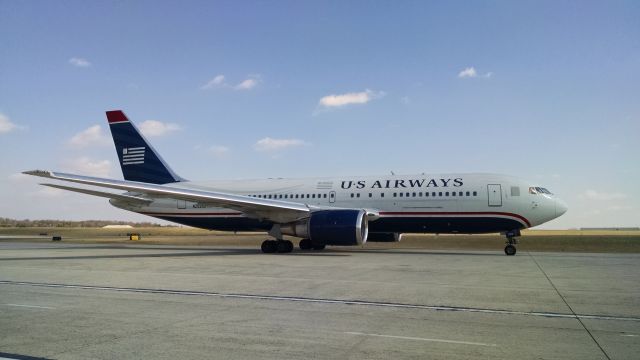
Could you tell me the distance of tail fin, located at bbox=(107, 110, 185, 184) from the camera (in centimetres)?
2745

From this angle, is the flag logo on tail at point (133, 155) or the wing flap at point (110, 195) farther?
the flag logo on tail at point (133, 155)

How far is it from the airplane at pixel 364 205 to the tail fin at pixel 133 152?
214cm

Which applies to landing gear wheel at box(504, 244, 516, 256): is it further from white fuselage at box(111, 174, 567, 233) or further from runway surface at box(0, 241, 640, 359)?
runway surface at box(0, 241, 640, 359)

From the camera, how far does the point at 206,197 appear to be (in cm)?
2005

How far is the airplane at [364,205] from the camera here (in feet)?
65.4

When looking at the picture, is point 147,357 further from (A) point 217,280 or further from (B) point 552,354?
(A) point 217,280

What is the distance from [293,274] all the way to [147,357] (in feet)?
26.8

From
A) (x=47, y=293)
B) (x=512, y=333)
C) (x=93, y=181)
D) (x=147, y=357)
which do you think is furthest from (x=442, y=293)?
(x=93, y=181)

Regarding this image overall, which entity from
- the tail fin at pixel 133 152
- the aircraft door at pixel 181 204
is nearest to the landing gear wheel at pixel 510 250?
the aircraft door at pixel 181 204

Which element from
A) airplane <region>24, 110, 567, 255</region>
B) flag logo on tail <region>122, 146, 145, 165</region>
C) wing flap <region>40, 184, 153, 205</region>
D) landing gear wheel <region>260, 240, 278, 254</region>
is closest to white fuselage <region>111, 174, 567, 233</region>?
airplane <region>24, 110, 567, 255</region>

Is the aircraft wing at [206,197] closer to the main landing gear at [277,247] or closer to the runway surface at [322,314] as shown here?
the main landing gear at [277,247]

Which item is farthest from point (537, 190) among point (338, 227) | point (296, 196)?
point (296, 196)

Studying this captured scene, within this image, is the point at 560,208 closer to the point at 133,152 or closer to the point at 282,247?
the point at 282,247

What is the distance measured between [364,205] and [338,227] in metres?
3.78
